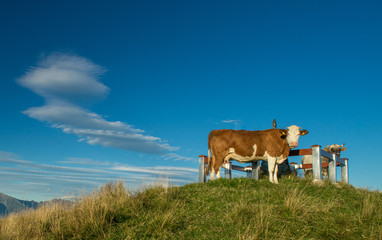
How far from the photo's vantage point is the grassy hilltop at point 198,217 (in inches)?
302

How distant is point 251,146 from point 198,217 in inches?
235

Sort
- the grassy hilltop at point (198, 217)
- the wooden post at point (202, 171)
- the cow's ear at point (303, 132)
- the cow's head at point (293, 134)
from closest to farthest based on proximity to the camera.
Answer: the grassy hilltop at point (198, 217) < the cow's head at point (293, 134) < the cow's ear at point (303, 132) < the wooden post at point (202, 171)

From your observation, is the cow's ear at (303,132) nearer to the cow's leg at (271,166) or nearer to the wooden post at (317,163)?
the wooden post at (317,163)

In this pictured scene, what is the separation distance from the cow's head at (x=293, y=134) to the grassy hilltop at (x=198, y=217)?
3.40m

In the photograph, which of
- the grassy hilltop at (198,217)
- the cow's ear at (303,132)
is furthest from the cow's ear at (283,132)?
the grassy hilltop at (198,217)

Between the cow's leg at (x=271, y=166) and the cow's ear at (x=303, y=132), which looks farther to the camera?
the cow's ear at (x=303, y=132)

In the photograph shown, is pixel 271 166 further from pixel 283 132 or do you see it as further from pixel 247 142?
pixel 283 132

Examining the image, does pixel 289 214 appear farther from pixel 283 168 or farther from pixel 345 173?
pixel 345 173

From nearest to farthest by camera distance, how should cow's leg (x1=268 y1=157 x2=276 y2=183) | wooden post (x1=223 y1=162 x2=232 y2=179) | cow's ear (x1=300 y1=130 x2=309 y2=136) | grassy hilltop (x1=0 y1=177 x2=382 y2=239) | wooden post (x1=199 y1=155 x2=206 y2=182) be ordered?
grassy hilltop (x1=0 y1=177 x2=382 y2=239) → cow's leg (x1=268 y1=157 x2=276 y2=183) → cow's ear (x1=300 y1=130 x2=309 y2=136) → wooden post (x1=199 y1=155 x2=206 y2=182) → wooden post (x1=223 y1=162 x2=232 y2=179)

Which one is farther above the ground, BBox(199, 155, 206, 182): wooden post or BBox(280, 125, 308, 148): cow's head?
BBox(280, 125, 308, 148): cow's head

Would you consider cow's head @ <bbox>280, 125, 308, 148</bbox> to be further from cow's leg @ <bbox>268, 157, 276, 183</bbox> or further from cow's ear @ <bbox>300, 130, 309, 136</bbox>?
cow's leg @ <bbox>268, 157, 276, 183</bbox>

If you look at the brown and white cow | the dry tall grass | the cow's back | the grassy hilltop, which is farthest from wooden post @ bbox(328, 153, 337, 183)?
the dry tall grass

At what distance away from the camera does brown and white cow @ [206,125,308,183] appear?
1403 cm

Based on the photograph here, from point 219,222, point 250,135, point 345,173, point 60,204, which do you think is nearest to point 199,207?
point 219,222
